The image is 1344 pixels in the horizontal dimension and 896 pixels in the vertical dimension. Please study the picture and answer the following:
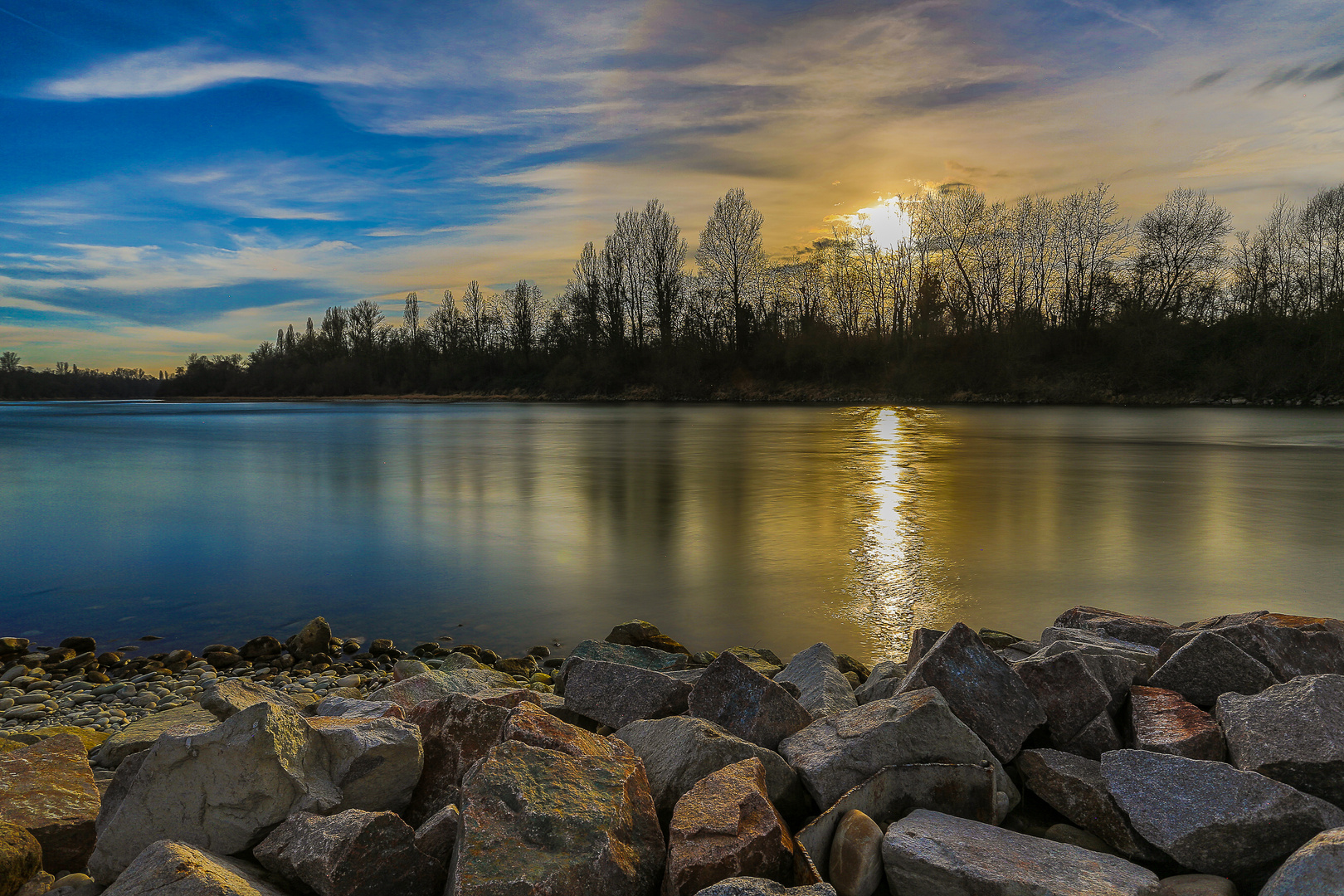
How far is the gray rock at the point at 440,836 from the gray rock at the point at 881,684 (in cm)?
194

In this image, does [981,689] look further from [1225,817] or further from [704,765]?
[704,765]

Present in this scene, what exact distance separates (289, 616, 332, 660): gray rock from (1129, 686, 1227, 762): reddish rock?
5511mm

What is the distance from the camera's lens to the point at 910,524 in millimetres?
10930

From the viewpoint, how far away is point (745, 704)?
10.1ft

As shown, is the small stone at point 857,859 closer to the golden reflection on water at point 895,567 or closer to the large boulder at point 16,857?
the large boulder at point 16,857

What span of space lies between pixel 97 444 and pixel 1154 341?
2411 inches

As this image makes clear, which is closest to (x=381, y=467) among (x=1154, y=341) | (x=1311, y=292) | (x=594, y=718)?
(x=594, y=718)

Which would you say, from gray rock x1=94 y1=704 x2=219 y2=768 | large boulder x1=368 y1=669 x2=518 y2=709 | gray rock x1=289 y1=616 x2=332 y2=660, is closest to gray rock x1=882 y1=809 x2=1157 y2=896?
large boulder x1=368 y1=669 x2=518 y2=709

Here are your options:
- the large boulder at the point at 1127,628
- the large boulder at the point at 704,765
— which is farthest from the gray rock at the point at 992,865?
the large boulder at the point at 1127,628

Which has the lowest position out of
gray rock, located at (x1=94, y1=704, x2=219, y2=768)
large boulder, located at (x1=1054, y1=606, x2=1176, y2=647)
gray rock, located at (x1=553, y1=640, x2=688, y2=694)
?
gray rock, located at (x1=553, y1=640, x2=688, y2=694)

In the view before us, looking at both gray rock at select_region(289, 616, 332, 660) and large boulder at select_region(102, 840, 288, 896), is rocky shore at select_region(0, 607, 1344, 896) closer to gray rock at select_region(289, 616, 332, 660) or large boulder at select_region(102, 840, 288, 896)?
large boulder at select_region(102, 840, 288, 896)

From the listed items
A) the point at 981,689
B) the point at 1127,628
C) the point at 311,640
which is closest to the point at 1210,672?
the point at 981,689

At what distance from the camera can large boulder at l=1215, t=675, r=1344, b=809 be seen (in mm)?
2529

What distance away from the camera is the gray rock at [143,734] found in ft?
11.3
